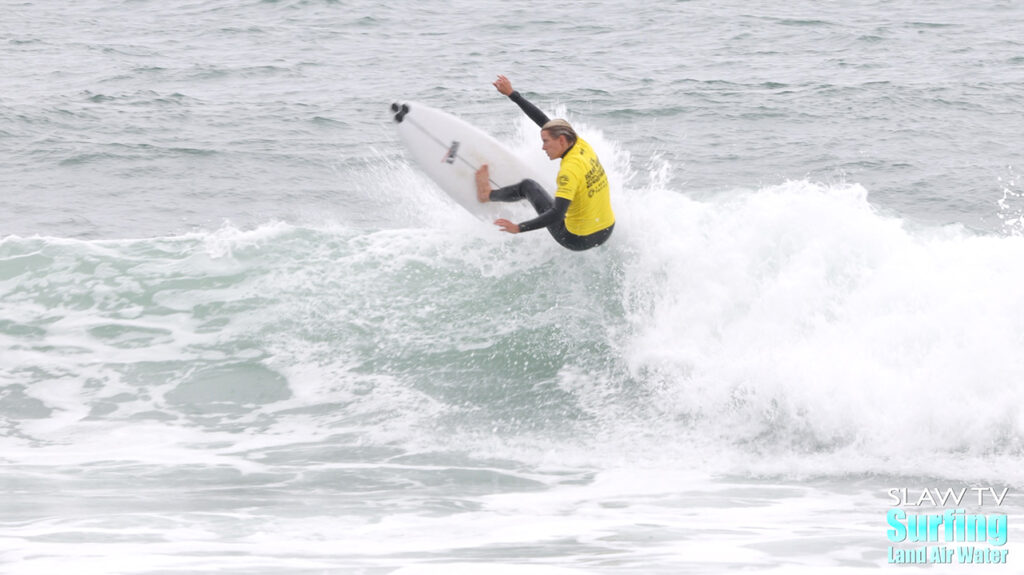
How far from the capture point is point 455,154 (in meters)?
10.3

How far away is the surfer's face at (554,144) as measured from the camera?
28.3 feet

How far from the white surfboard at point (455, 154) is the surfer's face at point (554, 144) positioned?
131cm

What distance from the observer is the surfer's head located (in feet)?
28.2

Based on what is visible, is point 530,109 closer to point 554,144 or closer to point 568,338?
point 554,144

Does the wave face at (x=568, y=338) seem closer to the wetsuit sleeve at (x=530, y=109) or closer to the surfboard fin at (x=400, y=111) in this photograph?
the surfboard fin at (x=400, y=111)

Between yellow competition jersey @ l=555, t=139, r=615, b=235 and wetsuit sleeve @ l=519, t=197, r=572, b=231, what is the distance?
47 mm

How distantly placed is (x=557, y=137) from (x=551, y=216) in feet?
1.87

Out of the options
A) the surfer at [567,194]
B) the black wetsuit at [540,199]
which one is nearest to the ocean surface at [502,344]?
the black wetsuit at [540,199]

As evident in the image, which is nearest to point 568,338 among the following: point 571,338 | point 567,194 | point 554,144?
point 571,338

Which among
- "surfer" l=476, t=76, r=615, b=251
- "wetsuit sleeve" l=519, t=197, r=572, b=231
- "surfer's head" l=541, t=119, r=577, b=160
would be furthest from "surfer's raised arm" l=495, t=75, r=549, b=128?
"wetsuit sleeve" l=519, t=197, r=572, b=231

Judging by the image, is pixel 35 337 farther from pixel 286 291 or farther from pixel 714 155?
pixel 714 155

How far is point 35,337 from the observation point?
10180mm

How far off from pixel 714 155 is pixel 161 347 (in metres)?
7.30

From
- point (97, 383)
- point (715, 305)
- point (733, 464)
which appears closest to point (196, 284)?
point (97, 383)
